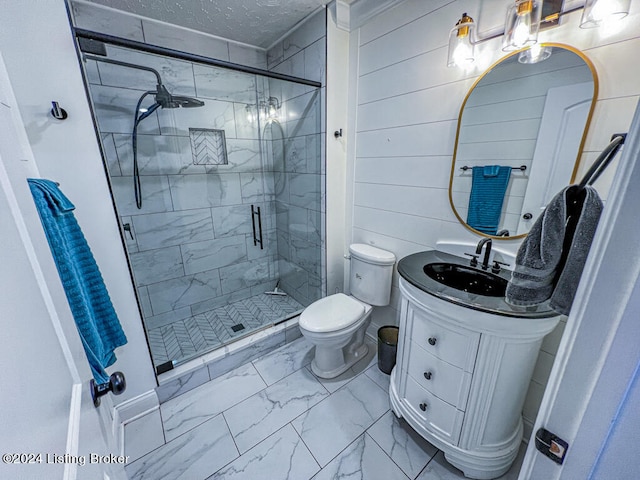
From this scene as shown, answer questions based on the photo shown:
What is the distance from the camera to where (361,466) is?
1247 millimetres

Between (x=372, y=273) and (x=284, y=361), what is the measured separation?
94cm

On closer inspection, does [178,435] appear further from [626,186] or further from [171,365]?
[626,186]

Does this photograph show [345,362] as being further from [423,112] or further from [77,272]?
[423,112]

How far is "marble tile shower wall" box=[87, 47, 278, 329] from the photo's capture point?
1874 mm

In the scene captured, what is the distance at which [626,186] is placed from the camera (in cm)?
Result: 35

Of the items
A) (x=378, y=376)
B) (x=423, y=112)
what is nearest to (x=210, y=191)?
(x=423, y=112)

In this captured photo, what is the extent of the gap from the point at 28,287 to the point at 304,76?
6.84 feet

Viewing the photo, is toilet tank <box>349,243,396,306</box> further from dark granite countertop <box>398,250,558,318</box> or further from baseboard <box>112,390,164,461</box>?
baseboard <box>112,390,164,461</box>

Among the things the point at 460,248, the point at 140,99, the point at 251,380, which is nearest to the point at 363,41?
the point at 460,248

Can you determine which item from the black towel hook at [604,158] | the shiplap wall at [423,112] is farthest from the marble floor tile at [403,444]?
the black towel hook at [604,158]

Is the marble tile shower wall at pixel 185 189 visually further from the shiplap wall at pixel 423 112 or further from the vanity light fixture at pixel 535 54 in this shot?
the vanity light fixture at pixel 535 54

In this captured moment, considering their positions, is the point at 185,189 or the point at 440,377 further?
the point at 185,189

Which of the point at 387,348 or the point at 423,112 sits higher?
the point at 423,112

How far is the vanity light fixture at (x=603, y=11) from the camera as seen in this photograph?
0.84 meters
